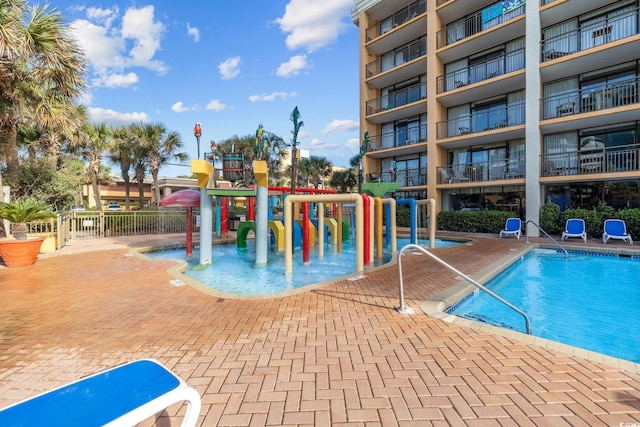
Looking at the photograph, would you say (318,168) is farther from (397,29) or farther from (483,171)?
(483,171)

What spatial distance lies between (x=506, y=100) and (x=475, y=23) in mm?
5440

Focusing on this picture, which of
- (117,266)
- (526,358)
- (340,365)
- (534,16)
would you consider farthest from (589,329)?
(534,16)

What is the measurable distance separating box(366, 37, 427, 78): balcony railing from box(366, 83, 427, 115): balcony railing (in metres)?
1.97

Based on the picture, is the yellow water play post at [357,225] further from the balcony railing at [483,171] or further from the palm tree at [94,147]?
the palm tree at [94,147]

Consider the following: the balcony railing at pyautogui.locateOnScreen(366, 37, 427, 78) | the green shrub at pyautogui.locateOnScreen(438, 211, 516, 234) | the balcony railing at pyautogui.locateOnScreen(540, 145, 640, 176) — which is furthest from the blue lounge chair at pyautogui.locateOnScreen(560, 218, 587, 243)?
the balcony railing at pyautogui.locateOnScreen(366, 37, 427, 78)

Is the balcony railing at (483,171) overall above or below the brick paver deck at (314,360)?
above

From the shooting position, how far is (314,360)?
2.97 metres

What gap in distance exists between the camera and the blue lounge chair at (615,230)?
39.3ft

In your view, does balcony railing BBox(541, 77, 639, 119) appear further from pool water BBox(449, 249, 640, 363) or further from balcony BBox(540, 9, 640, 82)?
pool water BBox(449, 249, 640, 363)

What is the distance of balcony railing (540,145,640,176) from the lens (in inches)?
525

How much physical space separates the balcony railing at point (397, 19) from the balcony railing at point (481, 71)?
5.55 m

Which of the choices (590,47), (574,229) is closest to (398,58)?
(590,47)

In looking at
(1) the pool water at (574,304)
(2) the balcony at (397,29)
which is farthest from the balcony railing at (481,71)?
(1) the pool water at (574,304)

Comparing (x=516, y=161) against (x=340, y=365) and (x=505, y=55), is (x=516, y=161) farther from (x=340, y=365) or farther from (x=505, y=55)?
(x=340, y=365)
